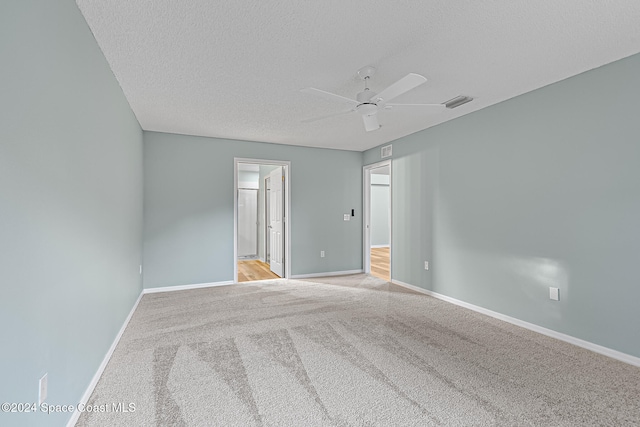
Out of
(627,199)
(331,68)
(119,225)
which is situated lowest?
(119,225)

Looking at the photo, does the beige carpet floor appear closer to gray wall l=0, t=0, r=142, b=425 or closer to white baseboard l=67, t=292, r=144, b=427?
white baseboard l=67, t=292, r=144, b=427

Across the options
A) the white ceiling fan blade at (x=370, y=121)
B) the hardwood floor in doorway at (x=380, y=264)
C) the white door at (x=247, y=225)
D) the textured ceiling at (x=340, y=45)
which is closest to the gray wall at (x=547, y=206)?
the textured ceiling at (x=340, y=45)

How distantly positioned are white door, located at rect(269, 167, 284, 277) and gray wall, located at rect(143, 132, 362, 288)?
0.88 feet

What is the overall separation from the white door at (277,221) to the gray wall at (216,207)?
270 millimetres

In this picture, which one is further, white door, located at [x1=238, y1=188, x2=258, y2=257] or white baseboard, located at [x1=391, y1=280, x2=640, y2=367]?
white door, located at [x1=238, y1=188, x2=258, y2=257]

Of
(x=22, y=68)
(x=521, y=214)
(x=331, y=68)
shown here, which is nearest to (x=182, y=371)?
(x=22, y=68)

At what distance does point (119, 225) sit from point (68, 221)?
1247mm

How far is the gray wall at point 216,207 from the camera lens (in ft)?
14.8

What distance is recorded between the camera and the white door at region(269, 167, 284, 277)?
18.1 ft

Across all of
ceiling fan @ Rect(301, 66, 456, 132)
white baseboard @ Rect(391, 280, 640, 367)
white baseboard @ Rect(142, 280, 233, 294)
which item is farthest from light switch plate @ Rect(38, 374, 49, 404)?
white baseboard @ Rect(391, 280, 640, 367)

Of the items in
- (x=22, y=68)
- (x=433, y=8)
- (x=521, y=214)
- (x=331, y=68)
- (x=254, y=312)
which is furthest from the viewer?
(x=254, y=312)

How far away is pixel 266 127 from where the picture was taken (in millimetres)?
4309

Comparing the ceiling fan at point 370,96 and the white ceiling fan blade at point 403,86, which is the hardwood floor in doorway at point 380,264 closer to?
the ceiling fan at point 370,96

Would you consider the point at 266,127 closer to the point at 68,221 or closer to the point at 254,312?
the point at 254,312
